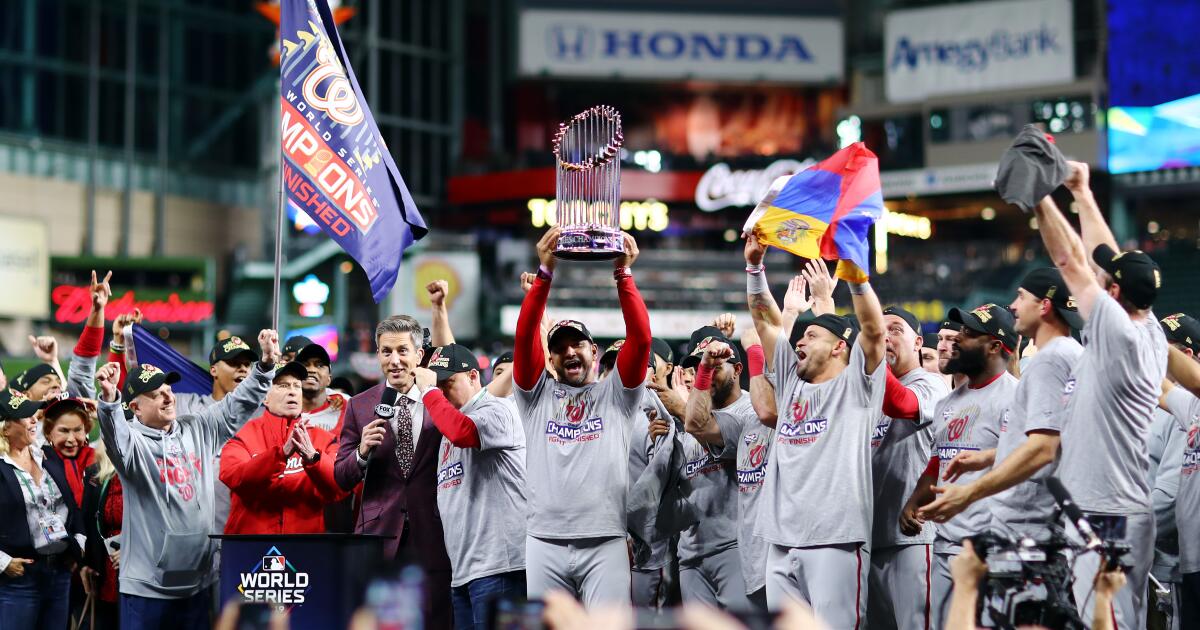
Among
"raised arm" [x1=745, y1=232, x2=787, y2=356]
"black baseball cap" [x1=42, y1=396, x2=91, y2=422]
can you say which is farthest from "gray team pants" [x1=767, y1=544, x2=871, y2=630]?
"black baseball cap" [x1=42, y1=396, x2=91, y2=422]

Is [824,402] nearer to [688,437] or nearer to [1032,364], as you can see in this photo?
[1032,364]

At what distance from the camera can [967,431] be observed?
25.2ft

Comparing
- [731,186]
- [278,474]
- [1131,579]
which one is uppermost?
[731,186]

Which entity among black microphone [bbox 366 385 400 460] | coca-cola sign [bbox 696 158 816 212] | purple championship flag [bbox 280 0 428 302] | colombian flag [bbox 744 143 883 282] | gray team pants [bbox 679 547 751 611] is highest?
coca-cola sign [bbox 696 158 816 212]

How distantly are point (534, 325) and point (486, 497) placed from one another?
1.22m

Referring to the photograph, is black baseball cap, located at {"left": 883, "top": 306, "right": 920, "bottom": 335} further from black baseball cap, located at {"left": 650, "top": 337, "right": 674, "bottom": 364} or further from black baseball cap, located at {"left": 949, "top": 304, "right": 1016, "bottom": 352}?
black baseball cap, located at {"left": 650, "top": 337, "right": 674, "bottom": 364}

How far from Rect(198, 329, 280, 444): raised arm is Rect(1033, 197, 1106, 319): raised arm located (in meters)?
5.03

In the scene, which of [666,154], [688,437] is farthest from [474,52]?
[688,437]

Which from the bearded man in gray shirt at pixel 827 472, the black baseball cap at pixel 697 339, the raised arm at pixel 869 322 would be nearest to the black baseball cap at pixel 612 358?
the black baseball cap at pixel 697 339

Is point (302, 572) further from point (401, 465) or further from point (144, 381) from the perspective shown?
point (144, 381)

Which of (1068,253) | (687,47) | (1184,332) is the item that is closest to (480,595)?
(1068,253)

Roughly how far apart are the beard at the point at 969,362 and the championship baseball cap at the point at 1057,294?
2.76 ft

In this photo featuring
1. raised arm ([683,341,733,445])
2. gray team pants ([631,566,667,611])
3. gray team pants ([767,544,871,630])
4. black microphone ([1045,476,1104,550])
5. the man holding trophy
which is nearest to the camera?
black microphone ([1045,476,1104,550])

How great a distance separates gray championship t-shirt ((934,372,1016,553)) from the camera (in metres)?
7.51
